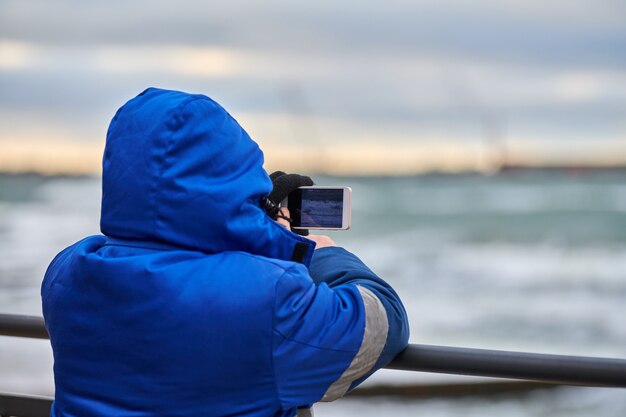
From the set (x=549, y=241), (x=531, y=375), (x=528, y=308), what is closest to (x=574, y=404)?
(x=528, y=308)

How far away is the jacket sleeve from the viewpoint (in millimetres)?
1103

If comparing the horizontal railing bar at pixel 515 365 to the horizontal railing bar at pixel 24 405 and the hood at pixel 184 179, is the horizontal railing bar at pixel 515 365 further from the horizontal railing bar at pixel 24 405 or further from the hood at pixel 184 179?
the horizontal railing bar at pixel 24 405

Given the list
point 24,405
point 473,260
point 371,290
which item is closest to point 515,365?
point 371,290

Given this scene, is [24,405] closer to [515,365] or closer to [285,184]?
[285,184]

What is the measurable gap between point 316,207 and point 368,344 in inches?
10.2

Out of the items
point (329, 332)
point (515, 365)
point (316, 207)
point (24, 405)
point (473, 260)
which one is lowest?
point (473, 260)

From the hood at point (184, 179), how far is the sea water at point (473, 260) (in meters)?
6.90

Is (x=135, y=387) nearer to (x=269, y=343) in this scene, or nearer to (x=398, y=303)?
(x=269, y=343)

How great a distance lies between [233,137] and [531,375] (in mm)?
643

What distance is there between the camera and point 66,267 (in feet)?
3.93

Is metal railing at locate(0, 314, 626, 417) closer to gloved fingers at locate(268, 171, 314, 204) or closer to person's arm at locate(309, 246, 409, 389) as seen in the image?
person's arm at locate(309, 246, 409, 389)

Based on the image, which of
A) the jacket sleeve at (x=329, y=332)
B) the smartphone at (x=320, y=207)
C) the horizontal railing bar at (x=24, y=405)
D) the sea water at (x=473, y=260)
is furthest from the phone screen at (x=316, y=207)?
the sea water at (x=473, y=260)

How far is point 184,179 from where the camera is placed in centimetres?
108

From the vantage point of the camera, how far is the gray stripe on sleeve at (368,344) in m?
1.18
